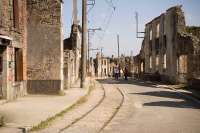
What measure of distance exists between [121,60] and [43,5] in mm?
59199

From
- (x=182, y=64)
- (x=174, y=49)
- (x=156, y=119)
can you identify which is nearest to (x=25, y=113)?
(x=156, y=119)

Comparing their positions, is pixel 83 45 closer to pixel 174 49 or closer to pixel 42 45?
pixel 42 45

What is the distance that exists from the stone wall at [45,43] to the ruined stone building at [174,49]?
1213cm

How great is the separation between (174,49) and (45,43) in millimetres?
17667

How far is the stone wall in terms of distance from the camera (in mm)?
23109

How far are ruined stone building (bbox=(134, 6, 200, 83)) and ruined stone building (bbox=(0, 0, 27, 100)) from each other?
14.3 m

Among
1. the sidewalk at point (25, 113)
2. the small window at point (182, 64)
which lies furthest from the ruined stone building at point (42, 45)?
the small window at point (182, 64)

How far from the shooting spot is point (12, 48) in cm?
1995

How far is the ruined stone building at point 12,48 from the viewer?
740 inches

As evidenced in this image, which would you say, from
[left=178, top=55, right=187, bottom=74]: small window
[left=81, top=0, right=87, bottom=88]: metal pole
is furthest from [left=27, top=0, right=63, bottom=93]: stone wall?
[left=178, top=55, right=187, bottom=74]: small window

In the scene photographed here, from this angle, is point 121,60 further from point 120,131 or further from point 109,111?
point 120,131

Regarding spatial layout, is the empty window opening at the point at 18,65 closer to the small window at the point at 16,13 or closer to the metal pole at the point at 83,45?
the small window at the point at 16,13

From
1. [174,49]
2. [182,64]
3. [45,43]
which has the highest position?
[174,49]

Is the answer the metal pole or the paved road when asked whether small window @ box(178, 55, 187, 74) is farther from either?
the paved road
